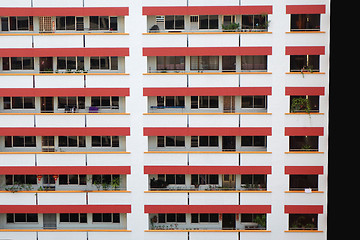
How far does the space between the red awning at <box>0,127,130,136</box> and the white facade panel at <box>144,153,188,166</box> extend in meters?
1.68

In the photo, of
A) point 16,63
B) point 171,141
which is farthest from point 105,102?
point 16,63

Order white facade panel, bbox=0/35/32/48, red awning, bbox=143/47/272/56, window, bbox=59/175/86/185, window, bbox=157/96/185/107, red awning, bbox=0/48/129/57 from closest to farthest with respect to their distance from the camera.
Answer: red awning, bbox=143/47/272/56, red awning, bbox=0/48/129/57, white facade panel, bbox=0/35/32/48, window, bbox=157/96/185/107, window, bbox=59/175/86/185

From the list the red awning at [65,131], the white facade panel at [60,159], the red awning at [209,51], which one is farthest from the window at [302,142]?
the white facade panel at [60,159]

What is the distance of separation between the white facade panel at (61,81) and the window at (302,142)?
11337 mm

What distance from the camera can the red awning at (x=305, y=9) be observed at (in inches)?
887

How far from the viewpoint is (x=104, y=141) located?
24078 mm

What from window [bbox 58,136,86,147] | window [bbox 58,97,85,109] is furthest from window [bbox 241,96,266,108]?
window [bbox 58,136,86,147]

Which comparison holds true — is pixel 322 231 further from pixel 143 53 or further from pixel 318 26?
pixel 143 53

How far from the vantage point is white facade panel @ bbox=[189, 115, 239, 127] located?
2305cm

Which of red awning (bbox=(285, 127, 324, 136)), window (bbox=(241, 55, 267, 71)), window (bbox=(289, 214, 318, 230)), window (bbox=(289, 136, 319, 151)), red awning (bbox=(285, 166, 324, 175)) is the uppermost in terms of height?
window (bbox=(241, 55, 267, 71))

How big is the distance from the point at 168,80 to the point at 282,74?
5791 mm

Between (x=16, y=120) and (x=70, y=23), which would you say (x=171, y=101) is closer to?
(x=70, y=23)

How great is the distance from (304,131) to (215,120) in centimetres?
456

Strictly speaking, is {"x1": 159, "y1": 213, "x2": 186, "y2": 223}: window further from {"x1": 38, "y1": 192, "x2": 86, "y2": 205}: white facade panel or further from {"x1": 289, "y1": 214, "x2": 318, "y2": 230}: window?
{"x1": 289, "y1": 214, "x2": 318, "y2": 230}: window
